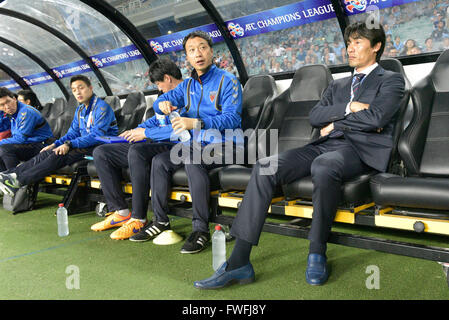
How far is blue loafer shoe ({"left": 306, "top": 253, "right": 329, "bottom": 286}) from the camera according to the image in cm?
203

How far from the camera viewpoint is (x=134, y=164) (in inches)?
124

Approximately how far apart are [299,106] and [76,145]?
8.02 feet

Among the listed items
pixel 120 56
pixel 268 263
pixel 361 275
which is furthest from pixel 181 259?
pixel 120 56

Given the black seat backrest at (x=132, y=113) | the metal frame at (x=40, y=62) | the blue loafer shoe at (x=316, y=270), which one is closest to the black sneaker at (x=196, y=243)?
the blue loafer shoe at (x=316, y=270)

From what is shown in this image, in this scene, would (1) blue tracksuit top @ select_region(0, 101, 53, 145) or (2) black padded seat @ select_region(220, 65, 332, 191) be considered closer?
(2) black padded seat @ select_region(220, 65, 332, 191)

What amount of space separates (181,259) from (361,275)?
1139 mm

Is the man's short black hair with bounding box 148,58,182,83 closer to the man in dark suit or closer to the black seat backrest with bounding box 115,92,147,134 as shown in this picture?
the black seat backrest with bounding box 115,92,147,134

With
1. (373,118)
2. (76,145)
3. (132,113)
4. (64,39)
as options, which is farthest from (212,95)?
(64,39)

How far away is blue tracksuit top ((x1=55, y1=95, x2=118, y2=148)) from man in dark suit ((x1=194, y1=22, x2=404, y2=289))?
2.46 meters

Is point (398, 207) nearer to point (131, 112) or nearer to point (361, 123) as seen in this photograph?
point (361, 123)

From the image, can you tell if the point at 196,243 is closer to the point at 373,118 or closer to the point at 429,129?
the point at 373,118

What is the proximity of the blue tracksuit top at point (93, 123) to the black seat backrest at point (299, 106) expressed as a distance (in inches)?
76.6

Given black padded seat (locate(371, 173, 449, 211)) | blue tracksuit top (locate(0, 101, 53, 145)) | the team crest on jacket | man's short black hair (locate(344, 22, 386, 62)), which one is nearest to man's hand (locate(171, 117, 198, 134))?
the team crest on jacket
